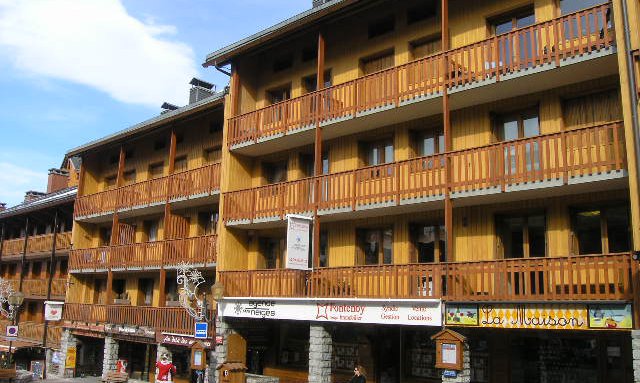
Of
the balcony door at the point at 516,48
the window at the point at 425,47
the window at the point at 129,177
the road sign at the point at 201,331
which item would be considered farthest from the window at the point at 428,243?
the window at the point at 129,177

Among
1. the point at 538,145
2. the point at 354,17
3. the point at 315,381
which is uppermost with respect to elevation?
the point at 354,17

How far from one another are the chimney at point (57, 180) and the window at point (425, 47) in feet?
132

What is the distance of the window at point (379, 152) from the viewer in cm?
2130

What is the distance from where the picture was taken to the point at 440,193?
17.4m

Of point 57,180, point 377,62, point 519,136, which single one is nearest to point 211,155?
point 377,62

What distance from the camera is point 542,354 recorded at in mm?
16781

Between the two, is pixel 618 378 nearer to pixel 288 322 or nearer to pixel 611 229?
pixel 611 229

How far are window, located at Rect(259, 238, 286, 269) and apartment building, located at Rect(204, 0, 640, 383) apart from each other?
67 millimetres

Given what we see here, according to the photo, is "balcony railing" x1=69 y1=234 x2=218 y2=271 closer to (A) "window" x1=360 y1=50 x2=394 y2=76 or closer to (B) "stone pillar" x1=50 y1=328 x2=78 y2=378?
(B) "stone pillar" x1=50 y1=328 x2=78 y2=378

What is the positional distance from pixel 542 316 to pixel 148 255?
62.0 ft

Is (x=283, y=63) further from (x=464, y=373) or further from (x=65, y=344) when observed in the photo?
(x=65, y=344)

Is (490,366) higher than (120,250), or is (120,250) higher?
(120,250)

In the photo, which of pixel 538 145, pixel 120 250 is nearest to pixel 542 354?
pixel 538 145

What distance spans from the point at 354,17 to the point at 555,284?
41.5 feet
